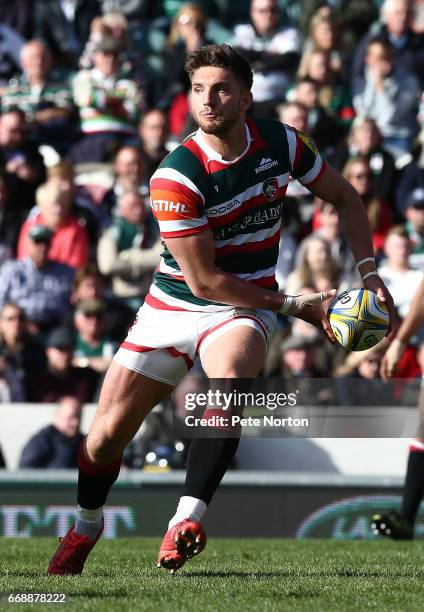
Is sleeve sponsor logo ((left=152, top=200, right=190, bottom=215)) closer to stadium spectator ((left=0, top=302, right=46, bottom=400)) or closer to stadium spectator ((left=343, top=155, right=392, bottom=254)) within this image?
stadium spectator ((left=0, top=302, right=46, bottom=400))

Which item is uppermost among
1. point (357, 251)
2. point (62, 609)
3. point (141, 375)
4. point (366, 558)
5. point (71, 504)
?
point (357, 251)

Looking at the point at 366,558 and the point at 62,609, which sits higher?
the point at 62,609

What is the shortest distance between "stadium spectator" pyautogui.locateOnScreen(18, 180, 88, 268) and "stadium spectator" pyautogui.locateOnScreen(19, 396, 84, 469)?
249 cm

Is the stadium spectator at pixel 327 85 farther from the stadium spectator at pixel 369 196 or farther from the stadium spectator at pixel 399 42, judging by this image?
the stadium spectator at pixel 369 196

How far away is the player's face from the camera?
5.52 meters

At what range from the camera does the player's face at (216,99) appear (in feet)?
18.1

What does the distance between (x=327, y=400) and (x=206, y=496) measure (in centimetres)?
392

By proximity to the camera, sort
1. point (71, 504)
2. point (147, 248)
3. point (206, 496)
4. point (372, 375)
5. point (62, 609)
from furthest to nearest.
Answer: point (147, 248), point (372, 375), point (71, 504), point (206, 496), point (62, 609)

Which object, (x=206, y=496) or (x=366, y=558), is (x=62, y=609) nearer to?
(x=206, y=496)

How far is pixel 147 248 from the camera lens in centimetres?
1191

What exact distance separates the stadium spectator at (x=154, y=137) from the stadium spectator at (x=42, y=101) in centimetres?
103

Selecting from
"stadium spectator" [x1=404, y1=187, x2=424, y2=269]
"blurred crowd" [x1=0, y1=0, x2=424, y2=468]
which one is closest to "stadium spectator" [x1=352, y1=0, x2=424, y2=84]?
"blurred crowd" [x1=0, y1=0, x2=424, y2=468]

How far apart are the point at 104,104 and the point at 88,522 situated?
7.90 meters

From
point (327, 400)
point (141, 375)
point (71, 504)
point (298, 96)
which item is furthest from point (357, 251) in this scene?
point (298, 96)
